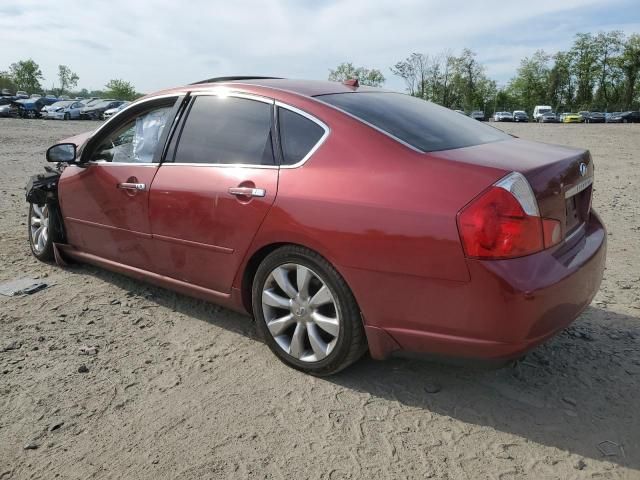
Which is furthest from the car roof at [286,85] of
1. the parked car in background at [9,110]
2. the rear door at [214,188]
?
the parked car in background at [9,110]

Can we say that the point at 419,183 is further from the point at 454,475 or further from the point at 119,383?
the point at 119,383

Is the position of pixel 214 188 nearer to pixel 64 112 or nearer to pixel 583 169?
pixel 583 169

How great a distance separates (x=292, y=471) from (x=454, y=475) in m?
0.67

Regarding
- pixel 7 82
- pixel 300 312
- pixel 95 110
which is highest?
pixel 7 82

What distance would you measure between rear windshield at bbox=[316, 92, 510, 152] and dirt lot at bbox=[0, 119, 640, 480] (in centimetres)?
128

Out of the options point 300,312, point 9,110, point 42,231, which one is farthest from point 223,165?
point 9,110

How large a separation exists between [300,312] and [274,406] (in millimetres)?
514

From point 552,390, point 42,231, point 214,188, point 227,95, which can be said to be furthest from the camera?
point 42,231

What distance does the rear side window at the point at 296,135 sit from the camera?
2.95 meters

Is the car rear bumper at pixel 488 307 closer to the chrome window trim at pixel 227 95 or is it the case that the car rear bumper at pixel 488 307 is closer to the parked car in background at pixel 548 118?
the chrome window trim at pixel 227 95

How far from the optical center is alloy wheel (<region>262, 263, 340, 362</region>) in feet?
9.42

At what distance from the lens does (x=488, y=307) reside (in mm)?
2338

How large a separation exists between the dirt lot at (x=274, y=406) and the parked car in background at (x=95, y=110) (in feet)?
134

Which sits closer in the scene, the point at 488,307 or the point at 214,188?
the point at 488,307
